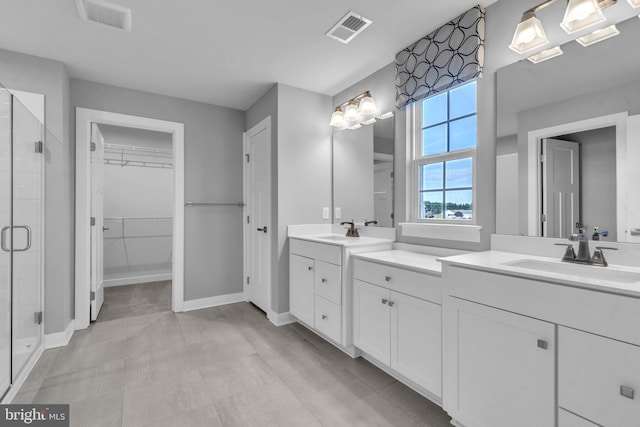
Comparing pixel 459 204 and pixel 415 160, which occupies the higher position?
pixel 415 160

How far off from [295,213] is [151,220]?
314 cm

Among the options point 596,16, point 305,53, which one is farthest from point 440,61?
A: point 305,53

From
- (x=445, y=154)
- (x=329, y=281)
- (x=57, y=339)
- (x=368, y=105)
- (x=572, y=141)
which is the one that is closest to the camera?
(x=572, y=141)

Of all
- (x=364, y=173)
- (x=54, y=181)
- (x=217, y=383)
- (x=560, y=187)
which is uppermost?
(x=364, y=173)

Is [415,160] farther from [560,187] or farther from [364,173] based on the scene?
[560,187]

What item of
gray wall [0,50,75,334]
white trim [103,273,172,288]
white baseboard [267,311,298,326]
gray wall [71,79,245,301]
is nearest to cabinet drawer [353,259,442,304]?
white baseboard [267,311,298,326]

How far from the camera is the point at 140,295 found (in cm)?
403

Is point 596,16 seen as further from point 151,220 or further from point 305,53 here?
point 151,220

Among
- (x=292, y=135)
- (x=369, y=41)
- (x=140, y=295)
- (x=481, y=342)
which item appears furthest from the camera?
(x=140, y=295)

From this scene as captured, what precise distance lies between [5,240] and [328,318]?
216cm

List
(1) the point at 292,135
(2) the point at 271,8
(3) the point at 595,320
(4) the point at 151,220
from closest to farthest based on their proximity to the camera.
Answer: (3) the point at 595,320 < (2) the point at 271,8 < (1) the point at 292,135 < (4) the point at 151,220

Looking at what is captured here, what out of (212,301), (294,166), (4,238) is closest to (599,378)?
(294,166)

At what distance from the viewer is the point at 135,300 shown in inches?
150

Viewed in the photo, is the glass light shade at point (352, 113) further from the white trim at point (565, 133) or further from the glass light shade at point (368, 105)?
the white trim at point (565, 133)
